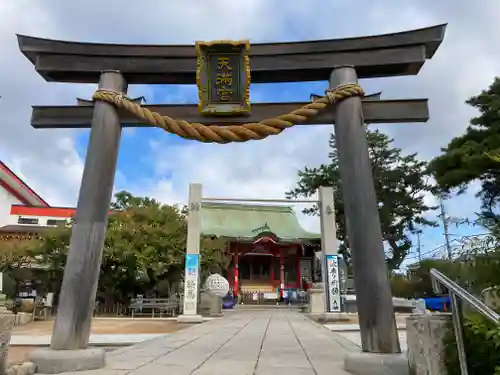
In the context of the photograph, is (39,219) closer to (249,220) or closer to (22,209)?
(22,209)

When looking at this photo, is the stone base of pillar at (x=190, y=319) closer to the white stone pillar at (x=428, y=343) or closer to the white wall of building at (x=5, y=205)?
the white stone pillar at (x=428, y=343)

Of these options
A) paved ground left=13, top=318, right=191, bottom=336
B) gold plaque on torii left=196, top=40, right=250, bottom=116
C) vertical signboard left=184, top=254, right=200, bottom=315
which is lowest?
paved ground left=13, top=318, right=191, bottom=336

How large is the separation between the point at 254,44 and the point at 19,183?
82.1 feet

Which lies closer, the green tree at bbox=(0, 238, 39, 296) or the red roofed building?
the green tree at bbox=(0, 238, 39, 296)

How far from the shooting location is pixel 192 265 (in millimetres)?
12875

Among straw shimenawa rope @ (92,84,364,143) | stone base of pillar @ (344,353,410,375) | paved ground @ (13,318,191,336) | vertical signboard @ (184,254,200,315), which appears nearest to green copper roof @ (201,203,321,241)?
vertical signboard @ (184,254,200,315)

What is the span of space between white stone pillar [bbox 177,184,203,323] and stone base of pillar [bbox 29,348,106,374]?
8593 millimetres

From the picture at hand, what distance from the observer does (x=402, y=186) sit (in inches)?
1080

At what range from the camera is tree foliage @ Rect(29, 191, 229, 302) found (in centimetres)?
1570

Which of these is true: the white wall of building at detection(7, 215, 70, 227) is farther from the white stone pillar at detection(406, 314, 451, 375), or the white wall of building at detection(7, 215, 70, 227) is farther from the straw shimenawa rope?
the white stone pillar at detection(406, 314, 451, 375)

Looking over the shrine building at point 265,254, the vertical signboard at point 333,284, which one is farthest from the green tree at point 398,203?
the vertical signboard at point 333,284

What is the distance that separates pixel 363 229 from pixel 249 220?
2477 cm

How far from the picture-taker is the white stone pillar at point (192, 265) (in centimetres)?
1252

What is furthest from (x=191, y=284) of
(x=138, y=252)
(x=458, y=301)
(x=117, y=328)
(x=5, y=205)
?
(x=5, y=205)
